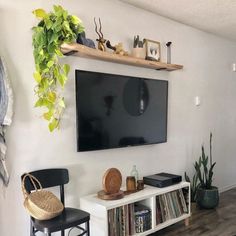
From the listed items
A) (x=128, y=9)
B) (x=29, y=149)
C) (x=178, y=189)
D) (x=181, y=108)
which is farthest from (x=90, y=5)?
(x=178, y=189)

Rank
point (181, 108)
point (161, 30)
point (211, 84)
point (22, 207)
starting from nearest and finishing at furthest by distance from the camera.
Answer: point (22, 207)
point (161, 30)
point (181, 108)
point (211, 84)

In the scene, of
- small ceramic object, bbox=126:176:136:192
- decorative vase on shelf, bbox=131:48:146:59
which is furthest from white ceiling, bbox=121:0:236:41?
small ceramic object, bbox=126:176:136:192

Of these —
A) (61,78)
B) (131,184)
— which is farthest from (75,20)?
(131,184)

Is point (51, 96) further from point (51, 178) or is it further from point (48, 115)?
point (51, 178)

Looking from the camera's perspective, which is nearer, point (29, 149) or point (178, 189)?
point (29, 149)

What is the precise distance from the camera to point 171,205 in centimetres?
290

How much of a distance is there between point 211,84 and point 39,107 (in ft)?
8.69

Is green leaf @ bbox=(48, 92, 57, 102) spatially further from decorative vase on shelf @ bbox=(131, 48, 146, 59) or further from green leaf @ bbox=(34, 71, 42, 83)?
decorative vase on shelf @ bbox=(131, 48, 146, 59)

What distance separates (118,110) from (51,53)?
89cm

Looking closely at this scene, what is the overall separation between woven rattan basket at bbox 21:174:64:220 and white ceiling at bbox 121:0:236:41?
80.6 inches

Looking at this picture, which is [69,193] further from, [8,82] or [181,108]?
[181,108]

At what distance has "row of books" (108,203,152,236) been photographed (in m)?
2.37

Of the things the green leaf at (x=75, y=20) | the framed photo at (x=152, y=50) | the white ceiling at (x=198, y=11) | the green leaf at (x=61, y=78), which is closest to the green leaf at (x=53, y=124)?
the green leaf at (x=61, y=78)

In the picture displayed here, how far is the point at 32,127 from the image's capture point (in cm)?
230
